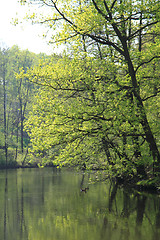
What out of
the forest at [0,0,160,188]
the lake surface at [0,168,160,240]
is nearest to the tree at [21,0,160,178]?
the forest at [0,0,160,188]

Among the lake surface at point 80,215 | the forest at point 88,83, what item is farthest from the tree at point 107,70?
the lake surface at point 80,215

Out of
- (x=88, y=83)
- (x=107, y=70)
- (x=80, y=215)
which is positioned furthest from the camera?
(x=107, y=70)

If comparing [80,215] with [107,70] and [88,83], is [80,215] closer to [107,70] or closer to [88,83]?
[88,83]

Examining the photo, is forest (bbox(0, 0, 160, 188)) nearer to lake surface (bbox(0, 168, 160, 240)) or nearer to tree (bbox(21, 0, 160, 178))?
tree (bbox(21, 0, 160, 178))

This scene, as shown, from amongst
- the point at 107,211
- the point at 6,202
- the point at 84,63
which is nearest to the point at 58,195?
the point at 6,202

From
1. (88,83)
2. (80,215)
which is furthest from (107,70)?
(80,215)

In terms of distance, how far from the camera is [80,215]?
13.6 m

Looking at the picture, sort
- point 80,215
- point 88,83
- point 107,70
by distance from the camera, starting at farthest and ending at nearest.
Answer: point 107,70 → point 88,83 → point 80,215

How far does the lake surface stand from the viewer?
10.8 metres

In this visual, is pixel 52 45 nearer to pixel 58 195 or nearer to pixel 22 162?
pixel 58 195

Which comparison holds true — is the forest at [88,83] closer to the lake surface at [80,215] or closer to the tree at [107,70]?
the tree at [107,70]

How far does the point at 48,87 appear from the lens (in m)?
15.3

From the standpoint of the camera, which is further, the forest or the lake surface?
the forest

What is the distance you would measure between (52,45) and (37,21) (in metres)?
1.41
